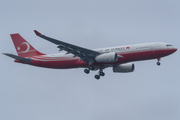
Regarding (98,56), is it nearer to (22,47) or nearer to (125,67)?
(125,67)

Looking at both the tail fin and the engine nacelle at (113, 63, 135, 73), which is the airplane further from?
the tail fin

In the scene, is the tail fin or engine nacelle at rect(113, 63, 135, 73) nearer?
engine nacelle at rect(113, 63, 135, 73)

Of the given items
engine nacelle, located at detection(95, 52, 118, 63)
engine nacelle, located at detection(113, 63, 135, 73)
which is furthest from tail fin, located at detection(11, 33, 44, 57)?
engine nacelle, located at detection(113, 63, 135, 73)

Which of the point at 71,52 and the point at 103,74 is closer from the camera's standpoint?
the point at 71,52

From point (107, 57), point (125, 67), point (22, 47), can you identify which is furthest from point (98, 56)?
point (22, 47)

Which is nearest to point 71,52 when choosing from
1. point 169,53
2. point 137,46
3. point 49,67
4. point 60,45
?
point 60,45

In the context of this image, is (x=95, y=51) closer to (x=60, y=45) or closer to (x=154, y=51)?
(x=60, y=45)

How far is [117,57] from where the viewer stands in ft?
162

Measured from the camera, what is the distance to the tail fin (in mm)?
56769

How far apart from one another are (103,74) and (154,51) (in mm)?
10533

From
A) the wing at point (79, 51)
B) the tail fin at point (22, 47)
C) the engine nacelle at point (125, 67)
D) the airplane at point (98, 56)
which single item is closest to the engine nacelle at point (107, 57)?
the airplane at point (98, 56)

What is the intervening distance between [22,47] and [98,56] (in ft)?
50.9

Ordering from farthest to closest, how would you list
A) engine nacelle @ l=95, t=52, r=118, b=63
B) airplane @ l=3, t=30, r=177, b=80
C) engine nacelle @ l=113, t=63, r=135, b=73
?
engine nacelle @ l=113, t=63, r=135, b=73 → airplane @ l=3, t=30, r=177, b=80 → engine nacelle @ l=95, t=52, r=118, b=63

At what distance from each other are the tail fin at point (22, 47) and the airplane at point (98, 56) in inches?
17.4
